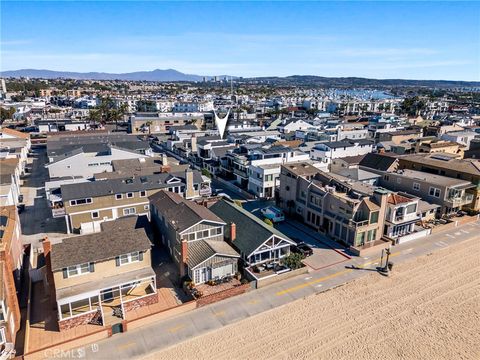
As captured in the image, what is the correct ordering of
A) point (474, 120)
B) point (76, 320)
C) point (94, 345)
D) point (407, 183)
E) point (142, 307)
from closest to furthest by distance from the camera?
point (94, 345)
point (76, 320)
point (142, 307)
point (407, 183)
point (474, 120)

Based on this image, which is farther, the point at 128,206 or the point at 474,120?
the point at 474,120

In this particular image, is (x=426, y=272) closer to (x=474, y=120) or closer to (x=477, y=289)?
(x=477, y=289)

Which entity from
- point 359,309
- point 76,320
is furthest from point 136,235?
point 359,309

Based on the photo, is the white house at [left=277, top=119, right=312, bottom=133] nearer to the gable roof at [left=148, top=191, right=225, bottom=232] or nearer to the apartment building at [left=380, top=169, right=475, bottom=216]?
the apartment building at [left=380, top=169, right=475, bottom=216]

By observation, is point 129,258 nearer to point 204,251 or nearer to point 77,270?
point 77,270

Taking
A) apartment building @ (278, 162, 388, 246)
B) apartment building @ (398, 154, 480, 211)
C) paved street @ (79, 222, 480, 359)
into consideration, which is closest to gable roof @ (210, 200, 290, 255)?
paved street @ (79, 222, 480, 359)

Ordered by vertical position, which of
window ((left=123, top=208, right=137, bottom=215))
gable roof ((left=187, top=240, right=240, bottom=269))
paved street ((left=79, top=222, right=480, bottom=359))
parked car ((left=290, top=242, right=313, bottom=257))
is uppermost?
gable roof ((left=187, top=240, right=240, bottom=269))
